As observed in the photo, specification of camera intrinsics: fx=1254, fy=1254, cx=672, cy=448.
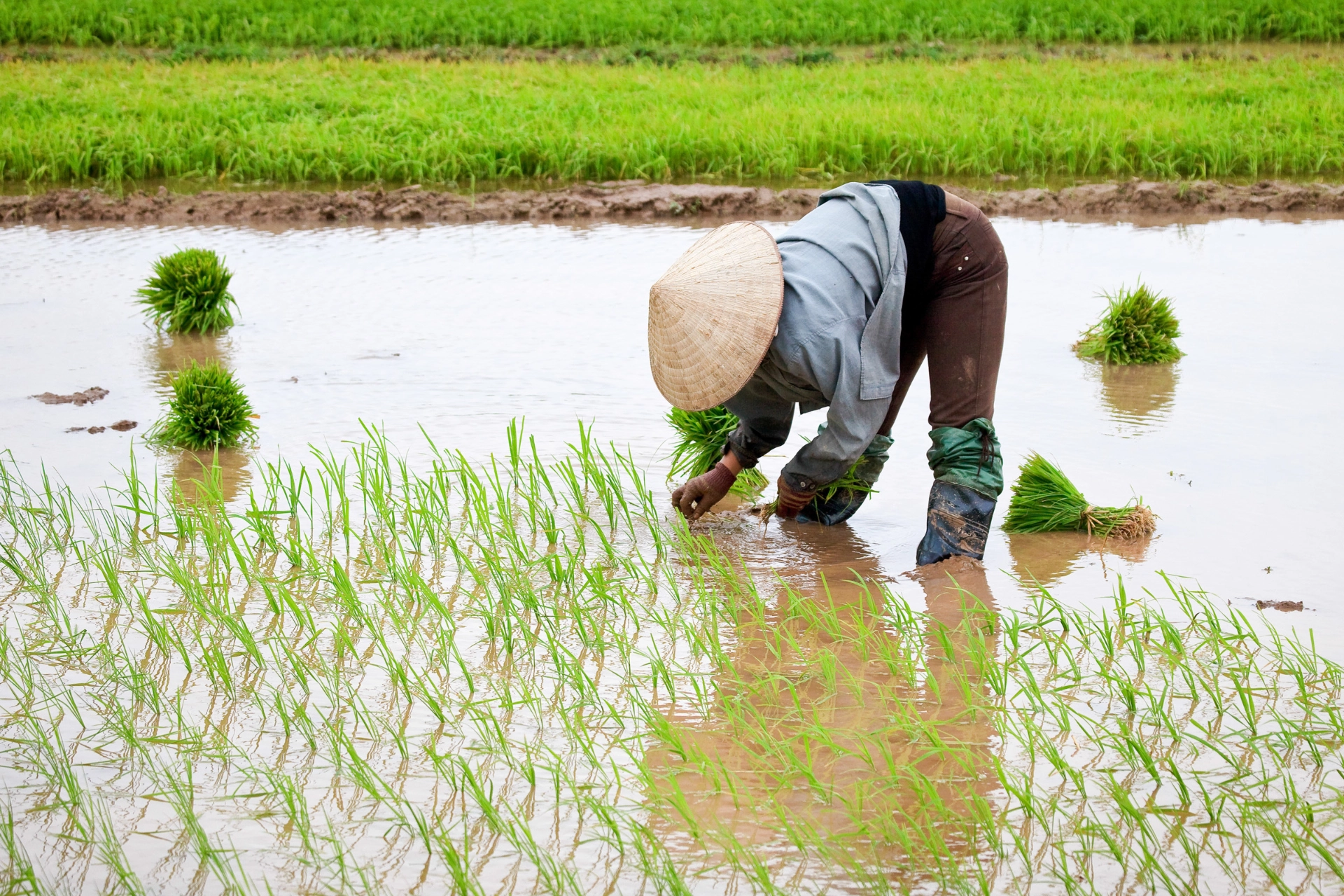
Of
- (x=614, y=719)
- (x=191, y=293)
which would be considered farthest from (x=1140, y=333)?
(x=191, y=293)

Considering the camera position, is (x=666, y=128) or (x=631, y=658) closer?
(x=631, y=658)

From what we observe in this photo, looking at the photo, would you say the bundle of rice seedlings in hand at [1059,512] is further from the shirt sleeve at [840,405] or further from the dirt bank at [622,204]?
the dirt bank at [622,204]

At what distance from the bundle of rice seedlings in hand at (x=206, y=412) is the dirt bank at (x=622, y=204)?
14.3ft

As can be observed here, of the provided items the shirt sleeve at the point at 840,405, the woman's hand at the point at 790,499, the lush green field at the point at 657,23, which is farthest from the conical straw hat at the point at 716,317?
the lush green field at the point at 657,23

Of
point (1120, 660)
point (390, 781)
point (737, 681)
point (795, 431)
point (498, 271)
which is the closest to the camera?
point (390, 781)

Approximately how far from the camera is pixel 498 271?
24.7 feet

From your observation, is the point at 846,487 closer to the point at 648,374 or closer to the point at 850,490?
the point at 850,490

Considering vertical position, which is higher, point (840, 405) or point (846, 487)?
point (840, 405)

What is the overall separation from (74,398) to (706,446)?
2817 millimetres

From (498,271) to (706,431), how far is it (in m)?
3.53

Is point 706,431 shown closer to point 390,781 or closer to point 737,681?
point 737,681

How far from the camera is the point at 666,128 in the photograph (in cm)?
1029

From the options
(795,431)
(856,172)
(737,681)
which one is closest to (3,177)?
(856,172)

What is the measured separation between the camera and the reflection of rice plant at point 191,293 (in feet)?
20.4
